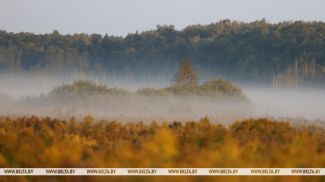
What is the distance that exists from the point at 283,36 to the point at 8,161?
57.7 feet

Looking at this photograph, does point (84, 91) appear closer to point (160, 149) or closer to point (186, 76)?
point (186, 76)

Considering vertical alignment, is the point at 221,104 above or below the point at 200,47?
below

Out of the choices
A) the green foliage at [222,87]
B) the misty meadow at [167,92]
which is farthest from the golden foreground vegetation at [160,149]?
the green foliage at [222,87]

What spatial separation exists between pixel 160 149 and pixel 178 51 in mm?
16608

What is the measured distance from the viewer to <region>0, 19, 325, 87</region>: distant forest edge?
69.7 feet

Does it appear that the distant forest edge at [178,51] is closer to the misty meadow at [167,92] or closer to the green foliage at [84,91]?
the misty meadow at [167,92]

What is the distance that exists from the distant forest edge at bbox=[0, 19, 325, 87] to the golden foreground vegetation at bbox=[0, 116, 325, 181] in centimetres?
1204

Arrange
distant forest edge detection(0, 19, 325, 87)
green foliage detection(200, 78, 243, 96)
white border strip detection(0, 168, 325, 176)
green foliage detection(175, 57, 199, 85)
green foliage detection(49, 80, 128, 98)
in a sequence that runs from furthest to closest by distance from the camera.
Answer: distant forest edge detection(0, 19, 325, 87), green foliage detection(175, 57, 199, 85), green foliage detection(200, 78, 243, 96), green foliage detection(49, 80, 128, 98), white border strip detection(0, 168, 325, 176)

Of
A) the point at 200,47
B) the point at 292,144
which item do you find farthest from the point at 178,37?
the point at 292,144

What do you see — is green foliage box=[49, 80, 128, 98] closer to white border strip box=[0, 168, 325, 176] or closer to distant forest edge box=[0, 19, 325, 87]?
distant forest edge box=[0, 19, 325, 87]

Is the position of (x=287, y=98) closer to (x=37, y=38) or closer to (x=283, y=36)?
(x=283, y=36)

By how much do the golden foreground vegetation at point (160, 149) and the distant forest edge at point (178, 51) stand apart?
1204cm

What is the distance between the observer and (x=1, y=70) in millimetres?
22688

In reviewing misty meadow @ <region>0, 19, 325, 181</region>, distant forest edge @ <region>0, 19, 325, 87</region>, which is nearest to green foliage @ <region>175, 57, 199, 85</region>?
misty meadow @ <region>0, 19, 325, 181</region>
